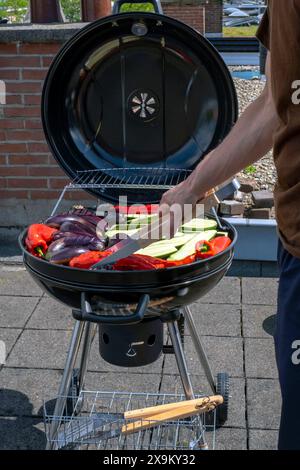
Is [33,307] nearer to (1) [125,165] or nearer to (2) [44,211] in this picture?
(2) [44,211]

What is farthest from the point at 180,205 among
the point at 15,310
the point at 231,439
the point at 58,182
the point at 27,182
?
the point at 27,182

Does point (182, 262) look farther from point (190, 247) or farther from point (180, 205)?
point (180, 205)

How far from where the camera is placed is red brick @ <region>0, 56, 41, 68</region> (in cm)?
505

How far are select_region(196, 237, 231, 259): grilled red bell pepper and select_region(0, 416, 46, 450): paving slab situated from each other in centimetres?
121

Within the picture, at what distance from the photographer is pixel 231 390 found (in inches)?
137

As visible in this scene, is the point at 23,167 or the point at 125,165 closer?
the point at 125,165

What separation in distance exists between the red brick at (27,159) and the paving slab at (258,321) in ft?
6.45

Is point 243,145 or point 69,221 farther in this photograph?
point 69,221

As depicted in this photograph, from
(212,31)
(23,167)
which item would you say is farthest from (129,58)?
(212,31)

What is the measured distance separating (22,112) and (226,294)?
210 centimetres

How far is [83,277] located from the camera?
2367 mm

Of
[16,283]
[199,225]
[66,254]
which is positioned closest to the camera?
[66,254]

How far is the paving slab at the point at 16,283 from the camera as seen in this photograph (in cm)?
464
